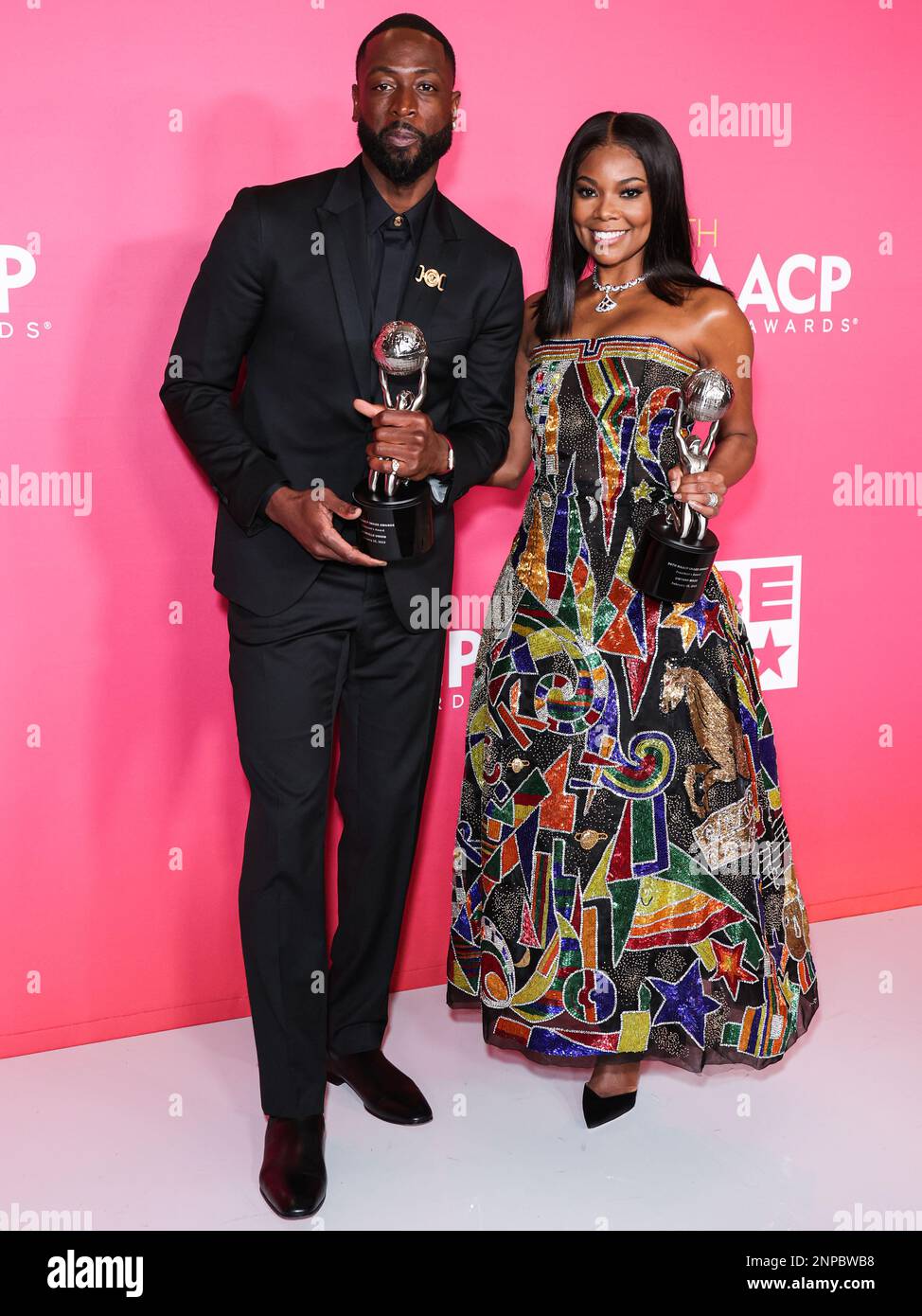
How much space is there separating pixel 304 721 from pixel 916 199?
88.8 inches

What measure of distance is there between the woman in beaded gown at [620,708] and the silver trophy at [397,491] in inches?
17.3

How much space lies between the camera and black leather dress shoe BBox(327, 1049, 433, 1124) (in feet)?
8.91

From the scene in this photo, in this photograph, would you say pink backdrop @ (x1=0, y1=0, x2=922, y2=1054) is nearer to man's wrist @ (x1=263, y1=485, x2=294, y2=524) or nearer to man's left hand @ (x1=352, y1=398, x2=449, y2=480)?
man's wrist @ (x1=263, y1=485, x2=294, y2=524)

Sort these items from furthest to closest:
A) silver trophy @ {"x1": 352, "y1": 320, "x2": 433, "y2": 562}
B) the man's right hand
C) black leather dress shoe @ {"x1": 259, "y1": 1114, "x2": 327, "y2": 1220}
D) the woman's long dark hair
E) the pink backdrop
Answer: the pink backdrop
the woman's long dark hair
black leather dress shoe @ {"x1": 259, "y1": 1114, "x2": 327, "y2": 1220}
the man's right hand
silver trophy @ {"x1": 352, "y1": 320, "x2": 433, "y2": 562}

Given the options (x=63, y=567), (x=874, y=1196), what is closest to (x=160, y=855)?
(x=63, y=567)

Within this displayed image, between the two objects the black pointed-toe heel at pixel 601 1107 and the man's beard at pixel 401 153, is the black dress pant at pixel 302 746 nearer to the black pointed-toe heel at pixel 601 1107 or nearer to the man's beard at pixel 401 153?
the black pointed-toe heel at pixel 601 1107

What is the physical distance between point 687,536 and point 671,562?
0.19 ft

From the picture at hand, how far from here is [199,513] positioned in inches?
113

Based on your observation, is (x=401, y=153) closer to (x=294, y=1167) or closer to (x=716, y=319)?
(x=716, y=319)

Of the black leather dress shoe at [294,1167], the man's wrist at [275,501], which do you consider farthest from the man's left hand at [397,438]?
the black leather dress shoe at [294,1167]

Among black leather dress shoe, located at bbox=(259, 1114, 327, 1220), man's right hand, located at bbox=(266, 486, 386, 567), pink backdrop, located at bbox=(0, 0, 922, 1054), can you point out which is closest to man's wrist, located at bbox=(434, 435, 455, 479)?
man's right hand, located at bbox=(266, 486, 386, 567)

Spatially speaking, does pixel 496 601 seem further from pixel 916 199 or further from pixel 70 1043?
pixel 916 199

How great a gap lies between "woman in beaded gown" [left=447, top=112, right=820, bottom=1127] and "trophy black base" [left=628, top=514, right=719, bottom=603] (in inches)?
5.7

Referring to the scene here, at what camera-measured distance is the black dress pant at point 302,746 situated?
2.46m
